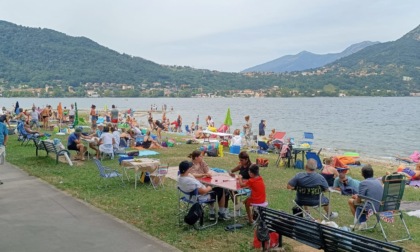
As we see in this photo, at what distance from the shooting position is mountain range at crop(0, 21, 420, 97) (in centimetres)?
12281

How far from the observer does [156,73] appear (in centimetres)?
16200

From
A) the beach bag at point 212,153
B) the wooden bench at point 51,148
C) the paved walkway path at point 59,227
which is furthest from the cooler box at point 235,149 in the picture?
the paved walkway path at point 59,227

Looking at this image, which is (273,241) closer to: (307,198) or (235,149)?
(307,198)

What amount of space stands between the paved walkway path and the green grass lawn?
0.31m

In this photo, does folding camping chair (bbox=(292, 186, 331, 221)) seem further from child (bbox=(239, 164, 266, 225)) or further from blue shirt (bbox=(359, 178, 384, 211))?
blue shirt (bbox=(359, 178, 384, 211))

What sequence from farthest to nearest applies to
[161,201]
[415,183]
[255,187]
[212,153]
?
[212,153], [415,183], [161,201], [255,187]

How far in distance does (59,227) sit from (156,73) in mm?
158623

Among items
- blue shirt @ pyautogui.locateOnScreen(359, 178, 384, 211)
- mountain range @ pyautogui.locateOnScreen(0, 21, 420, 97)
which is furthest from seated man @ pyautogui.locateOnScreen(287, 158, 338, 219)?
mountain range @ pyautogui.locateOnScreen(0, 21, 420, 97)

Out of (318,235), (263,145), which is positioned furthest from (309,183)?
(263,145)

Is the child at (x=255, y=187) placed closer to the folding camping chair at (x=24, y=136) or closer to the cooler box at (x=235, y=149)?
the cooler box at (x=235, y=149)

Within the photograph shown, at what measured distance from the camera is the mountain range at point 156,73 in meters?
123

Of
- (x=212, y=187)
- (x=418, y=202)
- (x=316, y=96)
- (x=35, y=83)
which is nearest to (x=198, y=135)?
(x=418, y=202)

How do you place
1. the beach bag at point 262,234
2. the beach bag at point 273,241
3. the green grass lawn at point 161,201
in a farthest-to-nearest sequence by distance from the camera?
the green grass lawn at point 161,201 < the beach bag at point 273,241 < the beach bag at point 262,234

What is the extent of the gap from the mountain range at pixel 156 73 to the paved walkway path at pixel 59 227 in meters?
113
